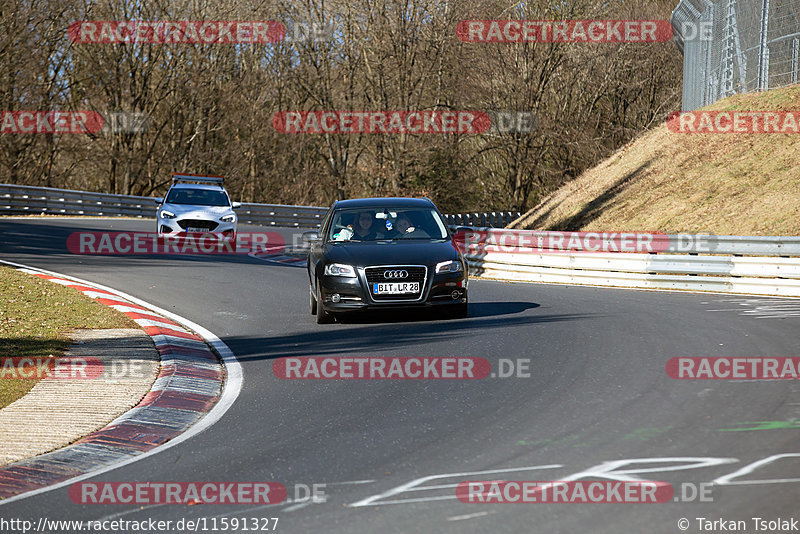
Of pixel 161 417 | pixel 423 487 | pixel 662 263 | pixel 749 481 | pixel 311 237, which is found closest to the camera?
pixel 749 481

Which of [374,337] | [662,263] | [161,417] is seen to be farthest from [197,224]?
[161,417]

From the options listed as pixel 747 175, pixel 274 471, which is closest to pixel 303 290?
pixel 274 471

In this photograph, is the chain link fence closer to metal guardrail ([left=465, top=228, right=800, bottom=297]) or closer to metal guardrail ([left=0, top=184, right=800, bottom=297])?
metal guardrail ([left=0, top=184, right=800, bottom=297])

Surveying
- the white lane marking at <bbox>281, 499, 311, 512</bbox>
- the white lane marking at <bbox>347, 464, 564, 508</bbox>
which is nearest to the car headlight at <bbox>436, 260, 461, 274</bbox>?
the white lane marking at <bbox>347, 464, 564, 508</bbox>

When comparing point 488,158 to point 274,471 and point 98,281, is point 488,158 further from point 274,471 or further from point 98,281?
point 274,471

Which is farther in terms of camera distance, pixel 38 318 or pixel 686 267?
pixel 686 267

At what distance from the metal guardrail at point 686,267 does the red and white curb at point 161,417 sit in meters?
8.75

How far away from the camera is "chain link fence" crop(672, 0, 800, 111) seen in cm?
2636

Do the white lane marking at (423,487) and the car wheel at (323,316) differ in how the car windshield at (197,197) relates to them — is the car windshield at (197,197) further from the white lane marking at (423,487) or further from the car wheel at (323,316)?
the white lane marking at (423,487)

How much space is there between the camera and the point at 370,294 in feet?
40.9

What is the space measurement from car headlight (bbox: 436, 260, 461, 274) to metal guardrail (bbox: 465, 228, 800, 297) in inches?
249

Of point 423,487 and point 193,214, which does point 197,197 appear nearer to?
point 193,214

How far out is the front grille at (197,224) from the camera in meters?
25.2

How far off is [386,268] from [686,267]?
7.25 m
